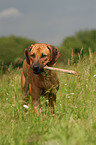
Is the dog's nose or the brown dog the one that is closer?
the dog's nose

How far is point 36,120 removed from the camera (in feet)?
10.4

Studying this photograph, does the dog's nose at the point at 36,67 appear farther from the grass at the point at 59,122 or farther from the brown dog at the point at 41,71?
the grass at the point at 59,122

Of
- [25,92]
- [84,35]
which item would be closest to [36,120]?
[25,92]

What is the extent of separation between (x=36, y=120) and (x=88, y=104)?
2.85 feet

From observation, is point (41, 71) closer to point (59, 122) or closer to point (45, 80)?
point (45, 80)

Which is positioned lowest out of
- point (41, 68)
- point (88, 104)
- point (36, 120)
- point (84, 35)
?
point (36, 120)

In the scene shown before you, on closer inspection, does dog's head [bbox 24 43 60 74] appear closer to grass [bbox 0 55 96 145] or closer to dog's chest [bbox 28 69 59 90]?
dog's chest [bbox 28 69 59 90]

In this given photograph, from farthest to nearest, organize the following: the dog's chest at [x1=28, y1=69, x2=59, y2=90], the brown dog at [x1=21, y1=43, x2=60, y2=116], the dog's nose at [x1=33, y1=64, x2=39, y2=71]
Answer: the dog's chest at [x1=28, y1=69, x2=59, y2=90] → the brown dog at [x1=21, y1=43, x2=60, y2=116] → the dog's nose at [x1=33, y1=64, x2=39, y2=71]

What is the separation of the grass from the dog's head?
23.2 inches

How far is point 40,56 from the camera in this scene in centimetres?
359

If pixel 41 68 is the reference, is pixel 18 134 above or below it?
below

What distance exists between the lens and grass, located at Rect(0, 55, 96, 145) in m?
2.11

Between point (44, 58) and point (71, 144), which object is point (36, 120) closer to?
point (44, 58)

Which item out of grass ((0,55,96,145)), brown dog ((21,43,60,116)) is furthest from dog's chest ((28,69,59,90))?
grass ((0,55,96,145))
